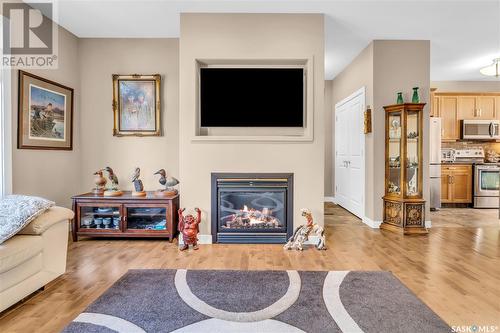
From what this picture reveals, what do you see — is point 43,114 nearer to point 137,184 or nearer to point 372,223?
point 137,184

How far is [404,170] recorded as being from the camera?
426 cm

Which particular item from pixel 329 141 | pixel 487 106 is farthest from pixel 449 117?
Result: pixel 329 141

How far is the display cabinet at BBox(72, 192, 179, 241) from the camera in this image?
375 cm

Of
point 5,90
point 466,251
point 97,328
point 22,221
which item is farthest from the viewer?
point 466,251

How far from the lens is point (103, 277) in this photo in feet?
8.81

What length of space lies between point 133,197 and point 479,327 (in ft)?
11.4

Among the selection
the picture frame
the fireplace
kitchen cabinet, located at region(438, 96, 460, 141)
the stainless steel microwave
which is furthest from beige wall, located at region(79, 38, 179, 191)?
the stainless steel microwave

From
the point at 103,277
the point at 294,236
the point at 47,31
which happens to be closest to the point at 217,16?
the point at 47,31

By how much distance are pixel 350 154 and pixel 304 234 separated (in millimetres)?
2685

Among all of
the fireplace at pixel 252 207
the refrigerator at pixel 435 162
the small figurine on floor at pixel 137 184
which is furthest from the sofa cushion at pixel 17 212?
the refrigerator at pixel 435 162

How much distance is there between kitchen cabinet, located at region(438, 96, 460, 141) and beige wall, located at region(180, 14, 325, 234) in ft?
14.4

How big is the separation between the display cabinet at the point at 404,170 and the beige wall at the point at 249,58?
1.33m

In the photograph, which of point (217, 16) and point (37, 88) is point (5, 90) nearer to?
point (37, 88)

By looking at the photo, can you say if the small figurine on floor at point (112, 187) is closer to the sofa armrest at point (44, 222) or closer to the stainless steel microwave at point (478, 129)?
the sofa armrest at point (44, 222)
